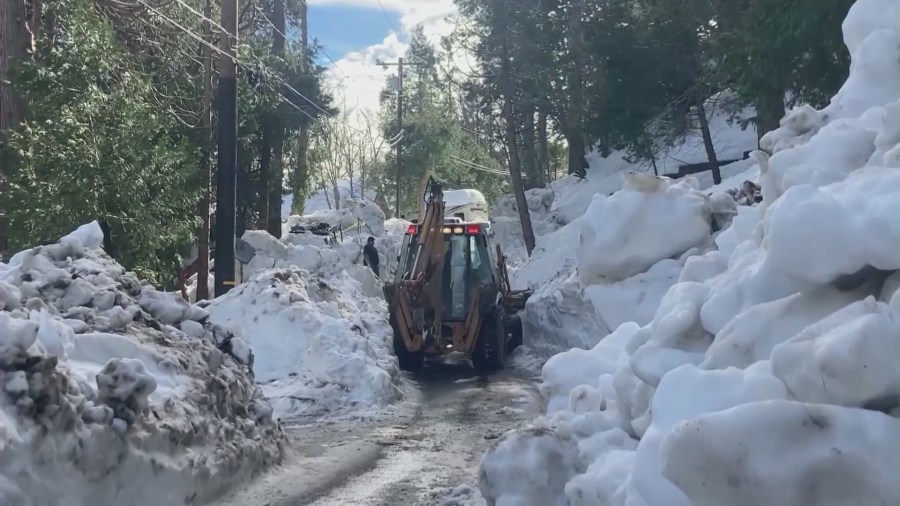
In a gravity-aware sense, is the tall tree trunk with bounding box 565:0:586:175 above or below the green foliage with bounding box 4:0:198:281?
above

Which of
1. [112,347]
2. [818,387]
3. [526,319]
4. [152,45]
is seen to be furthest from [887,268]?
[152,45]

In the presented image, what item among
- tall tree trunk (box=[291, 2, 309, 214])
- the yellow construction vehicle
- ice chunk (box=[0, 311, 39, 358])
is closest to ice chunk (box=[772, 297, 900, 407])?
ice chunk (box=[0, 311, 39, 358])

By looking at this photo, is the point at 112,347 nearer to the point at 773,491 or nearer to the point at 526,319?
the point at 773,491

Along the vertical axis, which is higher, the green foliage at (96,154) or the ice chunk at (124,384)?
the green foliage at (96,154)

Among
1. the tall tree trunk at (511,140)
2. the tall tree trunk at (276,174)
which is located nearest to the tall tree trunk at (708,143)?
the tall tree trunk at (511,140)

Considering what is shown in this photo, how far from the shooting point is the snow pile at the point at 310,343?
34.7ft

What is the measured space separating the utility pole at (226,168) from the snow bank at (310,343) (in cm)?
296

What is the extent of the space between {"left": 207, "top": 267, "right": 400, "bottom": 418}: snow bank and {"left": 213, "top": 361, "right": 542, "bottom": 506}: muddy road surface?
50 centimetres

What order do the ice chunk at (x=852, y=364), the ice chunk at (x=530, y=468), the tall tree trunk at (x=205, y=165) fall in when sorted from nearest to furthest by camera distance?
the ice chunk at (x=852, y=364) < the ice chunk at (x=530, y=468) < the tall tree trunk at (x=205, y=165)

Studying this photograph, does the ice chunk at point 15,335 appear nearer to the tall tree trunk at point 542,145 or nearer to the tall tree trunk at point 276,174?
the tall tree trunk at point 276,174

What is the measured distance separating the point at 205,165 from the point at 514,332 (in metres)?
8.62

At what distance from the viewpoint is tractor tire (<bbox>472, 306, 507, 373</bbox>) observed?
14.2 meters

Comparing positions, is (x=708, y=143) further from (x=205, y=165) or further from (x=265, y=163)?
(x=205, y=165)

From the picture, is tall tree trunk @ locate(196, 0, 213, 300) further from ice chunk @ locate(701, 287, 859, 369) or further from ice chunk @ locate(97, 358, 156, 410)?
ice chunk @ locate(701, 287, 859, 369)
